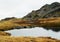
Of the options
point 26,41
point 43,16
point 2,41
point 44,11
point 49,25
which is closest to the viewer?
point 2,41

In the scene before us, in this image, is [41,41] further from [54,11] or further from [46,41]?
[54,11]

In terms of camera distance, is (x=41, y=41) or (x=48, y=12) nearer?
(x=41, y=41)

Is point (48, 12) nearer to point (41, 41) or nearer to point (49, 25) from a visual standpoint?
point (49, 25)

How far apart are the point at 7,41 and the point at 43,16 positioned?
139 metres

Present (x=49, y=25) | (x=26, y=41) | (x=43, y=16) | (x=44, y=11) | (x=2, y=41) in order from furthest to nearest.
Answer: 1. (x=44, y=11)
2. (x=43, y=16)
3. (x=49, y=25)
4. (x=26, y=41)
5. (x=2, y=41)

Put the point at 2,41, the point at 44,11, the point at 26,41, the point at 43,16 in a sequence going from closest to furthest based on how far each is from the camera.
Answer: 1. the point at 2,41
2. the point at 26,41
3. the point at 43,16
4. the point at 44,11

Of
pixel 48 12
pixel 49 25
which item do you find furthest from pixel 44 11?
pixel 49 25

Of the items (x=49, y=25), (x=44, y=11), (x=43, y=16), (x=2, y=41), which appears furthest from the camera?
(x=44, y=11)

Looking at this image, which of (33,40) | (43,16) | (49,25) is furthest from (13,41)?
(43,16)

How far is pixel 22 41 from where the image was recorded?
51.8 m

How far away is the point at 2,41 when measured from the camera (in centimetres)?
4888

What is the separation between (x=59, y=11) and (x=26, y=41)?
139m

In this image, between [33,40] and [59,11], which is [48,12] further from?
[33,40]

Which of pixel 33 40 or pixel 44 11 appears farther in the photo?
pixel 44 11
